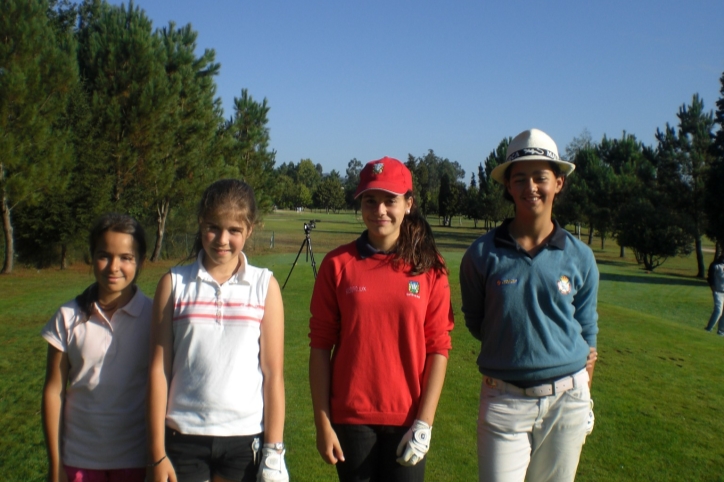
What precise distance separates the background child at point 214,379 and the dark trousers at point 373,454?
0.29m

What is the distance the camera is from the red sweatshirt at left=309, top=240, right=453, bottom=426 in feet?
8.04

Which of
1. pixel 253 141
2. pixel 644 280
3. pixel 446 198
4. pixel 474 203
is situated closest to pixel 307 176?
pixel 446 198

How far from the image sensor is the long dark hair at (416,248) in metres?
2.54

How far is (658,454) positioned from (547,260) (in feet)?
10.6

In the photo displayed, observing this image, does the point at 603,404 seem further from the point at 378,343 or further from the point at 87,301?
the point at 87,301

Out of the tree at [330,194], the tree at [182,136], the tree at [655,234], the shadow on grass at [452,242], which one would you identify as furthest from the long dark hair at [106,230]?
the tree at [330,194]

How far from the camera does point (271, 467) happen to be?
2.30 meters

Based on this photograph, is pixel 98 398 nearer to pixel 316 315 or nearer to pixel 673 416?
pixel 316 315

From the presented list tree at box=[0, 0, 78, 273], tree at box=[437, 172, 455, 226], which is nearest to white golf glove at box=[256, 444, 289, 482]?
tree at box=[0, 0, 78, 273]

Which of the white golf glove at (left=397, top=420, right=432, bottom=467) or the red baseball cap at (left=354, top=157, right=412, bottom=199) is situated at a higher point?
the red baseball cap at (left=354, top=157, right=412, bottom=199)

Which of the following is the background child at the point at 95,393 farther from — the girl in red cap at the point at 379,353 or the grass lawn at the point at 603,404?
the grass lawn at the point at 603,404

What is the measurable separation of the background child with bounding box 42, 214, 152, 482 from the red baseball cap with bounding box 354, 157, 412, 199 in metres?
1.13

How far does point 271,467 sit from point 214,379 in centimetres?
41

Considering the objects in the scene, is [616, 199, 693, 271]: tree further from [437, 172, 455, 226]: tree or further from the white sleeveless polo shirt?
[437, 172, 455, 226]: tree
